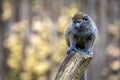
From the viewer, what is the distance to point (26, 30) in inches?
352

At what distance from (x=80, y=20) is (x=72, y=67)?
681 mm

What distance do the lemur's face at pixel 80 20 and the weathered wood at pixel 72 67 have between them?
16.6 inches

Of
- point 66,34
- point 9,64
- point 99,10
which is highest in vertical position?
point 66,34

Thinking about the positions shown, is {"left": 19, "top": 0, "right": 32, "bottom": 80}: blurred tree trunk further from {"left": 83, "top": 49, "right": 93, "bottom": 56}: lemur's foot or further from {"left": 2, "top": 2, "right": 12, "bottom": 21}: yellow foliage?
{"left": 83, "top": 49, "right": 93, "bottom": 56}: lemur's foot

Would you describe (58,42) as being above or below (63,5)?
below

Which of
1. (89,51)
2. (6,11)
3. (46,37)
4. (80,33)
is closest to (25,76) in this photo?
(46,37)

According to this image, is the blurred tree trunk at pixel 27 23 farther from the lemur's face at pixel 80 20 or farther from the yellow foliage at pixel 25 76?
the lemur's face at pixel 80 20

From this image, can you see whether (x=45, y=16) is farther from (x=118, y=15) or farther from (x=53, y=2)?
(x=118, y=15)

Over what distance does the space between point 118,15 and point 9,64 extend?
6.52ft

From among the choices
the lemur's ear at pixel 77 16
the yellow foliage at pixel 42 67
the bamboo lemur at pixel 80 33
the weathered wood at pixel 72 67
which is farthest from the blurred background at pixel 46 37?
the weathered wood at pixel 72 67

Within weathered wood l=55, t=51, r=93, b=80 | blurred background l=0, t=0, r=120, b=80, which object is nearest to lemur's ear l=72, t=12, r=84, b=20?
weathered wood l=55, t=51, r=93, b=80

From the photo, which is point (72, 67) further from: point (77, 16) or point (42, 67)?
point (42, 67)

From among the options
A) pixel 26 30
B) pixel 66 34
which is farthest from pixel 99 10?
pixel 66 34

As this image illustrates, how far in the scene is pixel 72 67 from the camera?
388 cm
